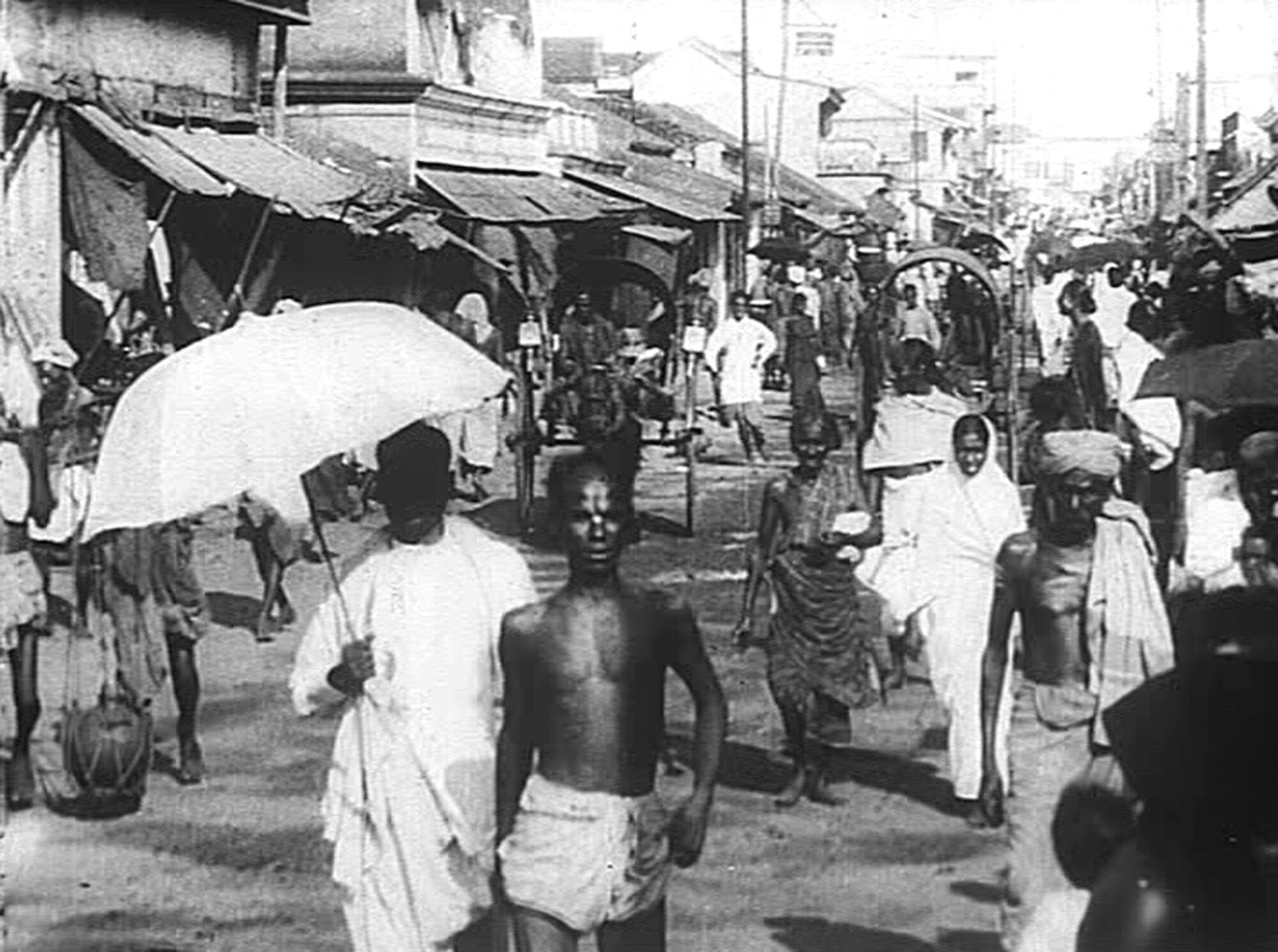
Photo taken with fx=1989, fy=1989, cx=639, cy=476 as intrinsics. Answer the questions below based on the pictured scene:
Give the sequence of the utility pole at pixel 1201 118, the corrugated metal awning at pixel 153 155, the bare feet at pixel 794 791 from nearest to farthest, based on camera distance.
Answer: the utility pole at pixel 1201 118, the bare feet at pixel 794 791, the corrugated metal awning at pixel 153 155

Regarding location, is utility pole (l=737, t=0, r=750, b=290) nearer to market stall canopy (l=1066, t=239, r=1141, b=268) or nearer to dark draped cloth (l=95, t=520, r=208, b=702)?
market stall canopy (l=1066, t=239, r=1141, b=268)

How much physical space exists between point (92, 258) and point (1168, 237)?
4827 millimetres

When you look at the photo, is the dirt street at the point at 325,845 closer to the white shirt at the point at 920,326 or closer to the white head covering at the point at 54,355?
the white head covering at the point at 54,355

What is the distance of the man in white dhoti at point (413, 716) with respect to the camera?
14.9 feet

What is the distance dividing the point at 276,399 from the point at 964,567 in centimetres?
211

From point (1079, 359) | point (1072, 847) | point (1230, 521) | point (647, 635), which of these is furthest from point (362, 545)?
point (1079, 359)

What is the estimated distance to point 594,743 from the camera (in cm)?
434

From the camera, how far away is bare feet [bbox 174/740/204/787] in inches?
230

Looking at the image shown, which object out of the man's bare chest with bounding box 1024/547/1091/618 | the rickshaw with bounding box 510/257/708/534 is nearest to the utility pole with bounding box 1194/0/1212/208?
the man's bare chest with bounding box 1024/547/1091/618

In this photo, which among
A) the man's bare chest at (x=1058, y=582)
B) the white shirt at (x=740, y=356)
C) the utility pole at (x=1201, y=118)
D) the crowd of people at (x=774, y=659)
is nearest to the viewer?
the crowd of people at (x=774, y=659)

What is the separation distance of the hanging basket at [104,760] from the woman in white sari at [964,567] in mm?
2284

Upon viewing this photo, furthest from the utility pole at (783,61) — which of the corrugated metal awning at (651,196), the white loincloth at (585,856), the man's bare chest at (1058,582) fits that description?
the white loincloth at (585,856)

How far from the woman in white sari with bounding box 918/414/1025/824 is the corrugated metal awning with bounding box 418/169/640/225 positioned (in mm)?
3272

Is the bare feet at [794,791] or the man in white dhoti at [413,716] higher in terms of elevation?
the man in white dhoti at [413,716]
